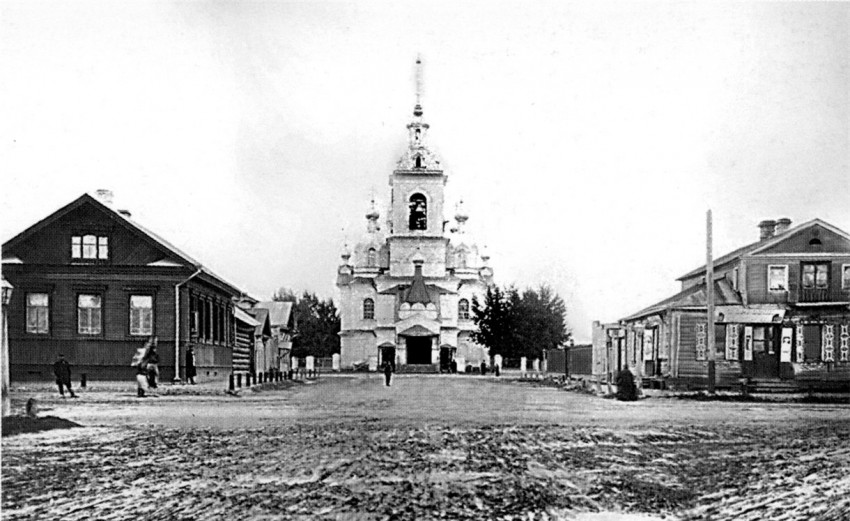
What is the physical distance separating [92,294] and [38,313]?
0.36 m

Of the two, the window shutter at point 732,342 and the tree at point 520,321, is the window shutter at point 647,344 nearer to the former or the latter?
the window shutter at point 732,342

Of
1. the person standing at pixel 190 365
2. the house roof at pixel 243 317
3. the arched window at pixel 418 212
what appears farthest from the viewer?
the arched window at pixel 418 212

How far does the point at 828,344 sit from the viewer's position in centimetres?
721

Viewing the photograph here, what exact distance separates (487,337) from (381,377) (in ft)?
2.74

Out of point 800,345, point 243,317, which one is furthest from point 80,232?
point 800,345

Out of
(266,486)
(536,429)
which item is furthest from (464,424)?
(266,486)

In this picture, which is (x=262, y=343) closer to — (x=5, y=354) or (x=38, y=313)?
(x=38, y=313)

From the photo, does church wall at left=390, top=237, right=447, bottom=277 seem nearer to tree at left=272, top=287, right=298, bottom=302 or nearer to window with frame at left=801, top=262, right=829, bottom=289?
tree at left=272, top=287, right=298, bottom=302

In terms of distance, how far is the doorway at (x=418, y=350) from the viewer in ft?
18.5

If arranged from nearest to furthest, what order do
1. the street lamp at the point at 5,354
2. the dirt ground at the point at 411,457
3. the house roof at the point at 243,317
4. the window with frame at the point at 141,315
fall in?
the dirt ground at the point at 411,457, the street lamp at the point at 5,354, the window with frame at the point at 141,315, the house roof at the point at 243,317

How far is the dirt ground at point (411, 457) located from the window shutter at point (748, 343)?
446 millimetres

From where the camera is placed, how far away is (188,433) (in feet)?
19.6

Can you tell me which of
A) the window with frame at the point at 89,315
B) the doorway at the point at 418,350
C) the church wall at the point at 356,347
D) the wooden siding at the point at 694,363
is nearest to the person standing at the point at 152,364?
the window with frame at the point at 89,315

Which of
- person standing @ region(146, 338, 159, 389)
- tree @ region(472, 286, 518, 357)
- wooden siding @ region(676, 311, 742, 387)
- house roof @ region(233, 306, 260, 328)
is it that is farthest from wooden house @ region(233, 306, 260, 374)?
wooden siding @ region(676, 311, 742, 387)
